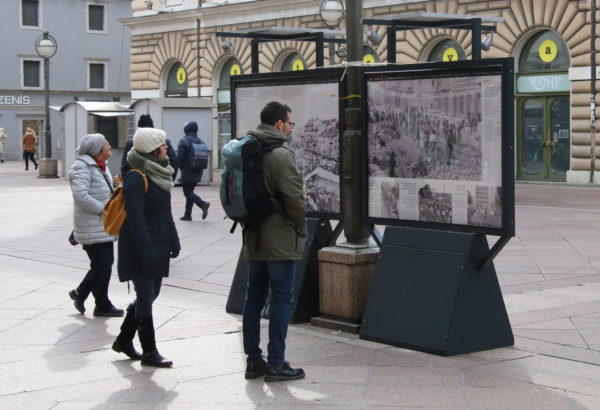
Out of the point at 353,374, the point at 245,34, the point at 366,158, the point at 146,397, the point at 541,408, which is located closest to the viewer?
the point at 541,408

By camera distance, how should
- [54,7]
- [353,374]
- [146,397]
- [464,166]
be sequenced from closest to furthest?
[146,397] < [353,374] < [464,166] < [54,7]

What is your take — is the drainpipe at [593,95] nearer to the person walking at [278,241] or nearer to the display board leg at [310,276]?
the display board leg at [310,276]

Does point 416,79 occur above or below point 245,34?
below

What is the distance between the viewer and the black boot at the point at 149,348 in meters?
7.28

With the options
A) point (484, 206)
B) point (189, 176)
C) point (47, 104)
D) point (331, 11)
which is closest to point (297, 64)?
point (47, 104)

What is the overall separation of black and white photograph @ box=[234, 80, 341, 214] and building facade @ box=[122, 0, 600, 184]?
16520 millimetres

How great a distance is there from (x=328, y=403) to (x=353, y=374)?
70cm

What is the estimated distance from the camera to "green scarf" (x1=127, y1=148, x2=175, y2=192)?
23.9 feet

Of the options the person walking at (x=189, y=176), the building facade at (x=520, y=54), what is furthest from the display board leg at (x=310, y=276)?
the building facade at (x=520, y=54)

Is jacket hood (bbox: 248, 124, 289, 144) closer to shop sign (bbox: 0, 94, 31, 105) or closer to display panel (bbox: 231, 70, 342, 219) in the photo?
display panel (bbox: 231, 70, 342, 219)

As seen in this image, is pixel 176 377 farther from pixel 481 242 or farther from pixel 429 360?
pixel 481 242

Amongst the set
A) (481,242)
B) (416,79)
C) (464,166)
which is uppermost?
(416,79)

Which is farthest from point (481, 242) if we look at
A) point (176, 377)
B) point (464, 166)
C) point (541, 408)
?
point (176, 377)

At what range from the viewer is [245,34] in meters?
10.7
